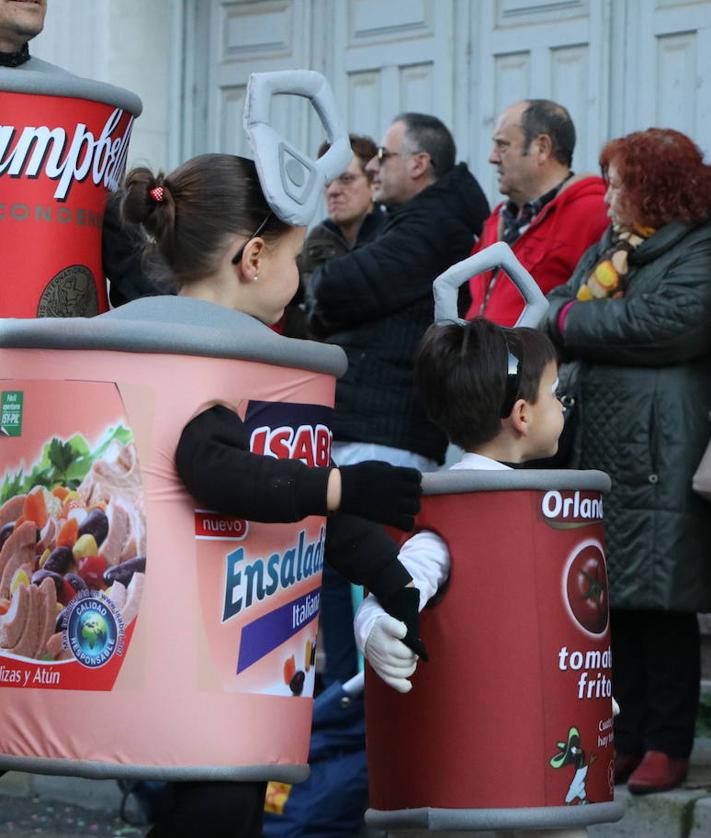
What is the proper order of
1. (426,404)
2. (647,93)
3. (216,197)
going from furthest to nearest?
(647,93) → (426,404) → (216,197)

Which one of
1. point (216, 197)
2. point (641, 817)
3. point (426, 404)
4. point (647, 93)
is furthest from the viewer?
point (647, 93)

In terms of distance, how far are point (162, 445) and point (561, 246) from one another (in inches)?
101

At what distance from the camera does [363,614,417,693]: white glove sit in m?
2.81

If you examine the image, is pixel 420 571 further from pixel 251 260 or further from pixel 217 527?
pixel 251 260

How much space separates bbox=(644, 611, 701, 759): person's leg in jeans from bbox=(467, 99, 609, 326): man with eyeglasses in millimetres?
959

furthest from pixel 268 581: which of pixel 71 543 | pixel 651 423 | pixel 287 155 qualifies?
pixel 651 423

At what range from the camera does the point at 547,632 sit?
2984mm

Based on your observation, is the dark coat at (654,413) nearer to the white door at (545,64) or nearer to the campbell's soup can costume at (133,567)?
the white door at (545,64)

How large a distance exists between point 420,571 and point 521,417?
0.43 m

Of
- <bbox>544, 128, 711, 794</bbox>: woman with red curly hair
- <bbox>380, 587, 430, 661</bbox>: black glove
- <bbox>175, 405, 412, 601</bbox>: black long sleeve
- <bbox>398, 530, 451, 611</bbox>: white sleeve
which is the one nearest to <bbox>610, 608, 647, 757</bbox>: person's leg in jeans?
<bbox>544, 128, 711, 794</bbox>: woman with red curly hair

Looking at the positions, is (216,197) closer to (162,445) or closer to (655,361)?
(162,445)

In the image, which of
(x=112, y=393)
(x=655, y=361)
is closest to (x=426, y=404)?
(x=112, y=393)

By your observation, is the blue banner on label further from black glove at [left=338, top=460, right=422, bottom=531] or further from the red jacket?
the red jacket

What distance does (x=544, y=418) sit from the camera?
3.26 meters
